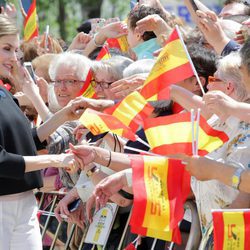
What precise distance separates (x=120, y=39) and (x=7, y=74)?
93.5 inches

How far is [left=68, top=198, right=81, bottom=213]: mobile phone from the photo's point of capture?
20.9 ft

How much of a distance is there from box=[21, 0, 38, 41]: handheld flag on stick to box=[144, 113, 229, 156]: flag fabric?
5.37 meters

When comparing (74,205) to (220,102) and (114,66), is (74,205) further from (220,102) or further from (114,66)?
(220,102)

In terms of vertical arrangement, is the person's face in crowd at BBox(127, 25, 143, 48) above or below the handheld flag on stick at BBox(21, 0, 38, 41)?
above

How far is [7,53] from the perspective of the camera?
Result: 20.9 feet

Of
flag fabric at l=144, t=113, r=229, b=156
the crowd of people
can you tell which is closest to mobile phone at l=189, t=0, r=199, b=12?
the crowd of people

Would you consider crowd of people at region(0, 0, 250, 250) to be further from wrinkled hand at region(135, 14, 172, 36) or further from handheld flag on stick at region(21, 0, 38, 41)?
handheld flag on stick at region(21, 0, 38, 41)

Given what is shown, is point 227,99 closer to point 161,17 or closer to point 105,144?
point 105,144

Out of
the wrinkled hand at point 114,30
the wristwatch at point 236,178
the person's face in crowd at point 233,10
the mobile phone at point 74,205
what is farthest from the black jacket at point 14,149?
the person's face in crowd at point 233,10

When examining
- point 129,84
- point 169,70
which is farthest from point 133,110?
point 129,84

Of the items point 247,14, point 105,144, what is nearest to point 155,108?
point 105,144

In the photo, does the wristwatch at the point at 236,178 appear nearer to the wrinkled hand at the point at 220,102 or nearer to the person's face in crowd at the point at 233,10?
the wrinkled hand at the point at 220,102

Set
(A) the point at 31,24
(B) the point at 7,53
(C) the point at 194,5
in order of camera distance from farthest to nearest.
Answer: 1. (A) the point at 31,24
2. (C) the point at 194,5
3. (B) the point at 7,53

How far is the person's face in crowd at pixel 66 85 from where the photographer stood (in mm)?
7156
